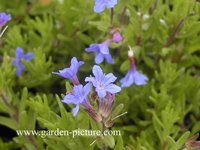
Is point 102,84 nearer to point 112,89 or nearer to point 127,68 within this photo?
point 112,89

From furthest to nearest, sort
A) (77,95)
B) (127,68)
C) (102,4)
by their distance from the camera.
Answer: (127,68)
(102,4)
(77,95)

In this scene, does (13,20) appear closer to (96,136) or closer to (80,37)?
(80,37)

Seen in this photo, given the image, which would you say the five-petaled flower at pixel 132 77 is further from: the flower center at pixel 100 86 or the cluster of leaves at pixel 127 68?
the flower center at pixel 100 86

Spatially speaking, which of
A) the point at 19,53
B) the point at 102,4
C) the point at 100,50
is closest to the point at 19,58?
the point at 19,53

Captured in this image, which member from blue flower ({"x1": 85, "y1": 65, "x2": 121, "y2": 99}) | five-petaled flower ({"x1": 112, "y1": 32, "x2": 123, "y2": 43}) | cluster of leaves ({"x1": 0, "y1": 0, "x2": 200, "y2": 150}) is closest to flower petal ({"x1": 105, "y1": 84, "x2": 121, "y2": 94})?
blue flower ({"x1": 85, "y1": 65, "x2": 121, "y2": 99})

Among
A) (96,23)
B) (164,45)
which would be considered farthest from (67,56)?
(164,45)

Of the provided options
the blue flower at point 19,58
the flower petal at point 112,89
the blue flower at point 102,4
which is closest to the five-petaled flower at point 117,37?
the blue flower at point 102,4

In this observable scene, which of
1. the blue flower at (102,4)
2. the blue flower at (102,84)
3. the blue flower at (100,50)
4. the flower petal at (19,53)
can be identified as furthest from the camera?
Result: the flower petal at (19,53)
